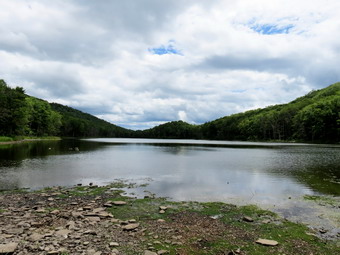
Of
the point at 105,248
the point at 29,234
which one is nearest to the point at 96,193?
the point at 29,234

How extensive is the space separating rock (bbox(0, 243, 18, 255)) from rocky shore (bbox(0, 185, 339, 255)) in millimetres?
35

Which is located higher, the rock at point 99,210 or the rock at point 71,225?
the rock at point 71,225

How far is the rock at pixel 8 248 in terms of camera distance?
9.74 m

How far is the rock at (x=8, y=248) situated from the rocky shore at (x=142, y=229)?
0.03 metres

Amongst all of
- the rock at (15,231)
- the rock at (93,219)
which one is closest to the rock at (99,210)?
the rock at (93,219)

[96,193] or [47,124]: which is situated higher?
[47,124]

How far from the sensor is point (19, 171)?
3294 cm

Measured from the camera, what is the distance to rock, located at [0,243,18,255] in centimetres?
974

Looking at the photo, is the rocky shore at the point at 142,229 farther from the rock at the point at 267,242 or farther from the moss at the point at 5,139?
the moss at the point at 5,139

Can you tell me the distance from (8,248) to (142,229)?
20.1 ft

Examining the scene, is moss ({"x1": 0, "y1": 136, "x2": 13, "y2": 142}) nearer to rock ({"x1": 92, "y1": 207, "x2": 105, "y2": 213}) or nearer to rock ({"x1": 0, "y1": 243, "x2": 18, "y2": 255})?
rock ({"x1": 92, "y1": 207, "x2": 105, "y2": 213})

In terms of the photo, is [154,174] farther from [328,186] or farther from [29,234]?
[29,234]

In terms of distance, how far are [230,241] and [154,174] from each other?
23.3 metres

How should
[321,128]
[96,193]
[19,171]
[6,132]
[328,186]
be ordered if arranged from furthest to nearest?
[321,128]
[6,132]
[19,171]
[328,186]
[96,193]
